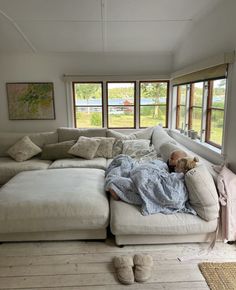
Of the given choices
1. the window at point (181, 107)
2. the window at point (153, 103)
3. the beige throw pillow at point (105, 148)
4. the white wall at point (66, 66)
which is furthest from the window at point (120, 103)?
the beige throw pillow at point (105, 148)

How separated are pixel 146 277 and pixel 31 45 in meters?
3.99

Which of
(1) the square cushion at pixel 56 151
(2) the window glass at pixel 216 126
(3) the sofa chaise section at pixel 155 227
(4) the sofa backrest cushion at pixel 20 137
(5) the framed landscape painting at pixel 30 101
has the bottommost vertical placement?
(3) the sofa chaise section at pixel 155 227

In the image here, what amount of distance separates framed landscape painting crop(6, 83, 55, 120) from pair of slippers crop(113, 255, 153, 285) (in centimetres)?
342

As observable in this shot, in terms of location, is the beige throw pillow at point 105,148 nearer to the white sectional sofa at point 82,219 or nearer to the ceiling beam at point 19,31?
the white sectional sofa at point 82,219

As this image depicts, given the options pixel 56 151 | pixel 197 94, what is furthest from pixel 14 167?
pixel 197 94

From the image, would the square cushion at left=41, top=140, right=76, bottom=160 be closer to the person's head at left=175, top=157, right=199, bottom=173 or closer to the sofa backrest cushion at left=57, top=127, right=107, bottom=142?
the sofa backrest cushion at left=57, top=127, right=107, bottom=142

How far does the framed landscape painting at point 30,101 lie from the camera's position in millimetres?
4719

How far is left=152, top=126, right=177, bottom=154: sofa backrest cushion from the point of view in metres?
3.72

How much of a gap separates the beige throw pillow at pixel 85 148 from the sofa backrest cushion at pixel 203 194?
1940mm

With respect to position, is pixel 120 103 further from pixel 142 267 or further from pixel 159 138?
pixel 142 267

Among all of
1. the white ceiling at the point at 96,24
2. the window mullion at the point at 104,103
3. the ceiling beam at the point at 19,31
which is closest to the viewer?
the white ceiling at the point at 96,24

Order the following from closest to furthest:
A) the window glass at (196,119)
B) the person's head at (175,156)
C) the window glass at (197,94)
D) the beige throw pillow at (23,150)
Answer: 1. the person's head at (175,156)
2. the window glass at (197,94)
3. the window glass at (196,119)
4. the beige throw pillow at (23,150)

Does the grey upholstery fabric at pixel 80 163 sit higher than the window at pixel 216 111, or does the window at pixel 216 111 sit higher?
the window at pixel 216 111

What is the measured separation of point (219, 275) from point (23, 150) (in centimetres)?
317
